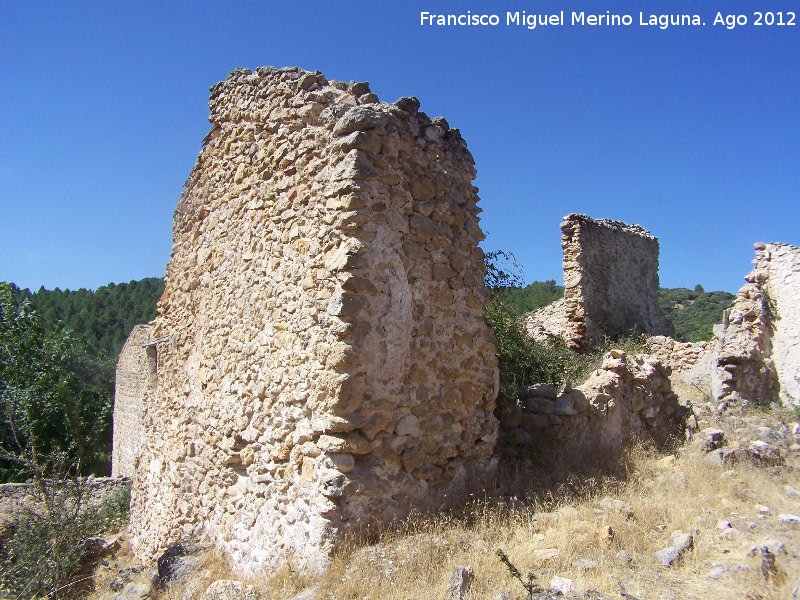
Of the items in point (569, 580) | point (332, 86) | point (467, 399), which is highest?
point (332, 86)

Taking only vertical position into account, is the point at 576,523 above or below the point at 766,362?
below

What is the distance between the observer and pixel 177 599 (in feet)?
14.2

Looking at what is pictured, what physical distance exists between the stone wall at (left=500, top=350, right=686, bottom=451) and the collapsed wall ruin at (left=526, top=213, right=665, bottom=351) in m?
→ 5.85

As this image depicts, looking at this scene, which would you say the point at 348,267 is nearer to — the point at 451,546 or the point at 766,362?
the point at 451,546

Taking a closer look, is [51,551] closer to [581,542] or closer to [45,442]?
[581,542]

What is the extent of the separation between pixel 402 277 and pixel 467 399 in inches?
51.2

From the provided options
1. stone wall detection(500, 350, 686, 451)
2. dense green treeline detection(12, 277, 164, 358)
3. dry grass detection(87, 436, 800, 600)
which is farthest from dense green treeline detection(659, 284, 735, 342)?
dense green treeline detection(12, 277, 164, 358)

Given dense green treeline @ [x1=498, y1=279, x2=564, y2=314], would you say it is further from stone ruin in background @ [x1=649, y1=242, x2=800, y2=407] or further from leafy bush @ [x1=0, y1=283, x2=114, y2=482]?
leafy bush @ [x1=0, y1=283, x2=114, y2=482]

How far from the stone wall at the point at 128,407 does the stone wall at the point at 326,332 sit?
8721 millimetres

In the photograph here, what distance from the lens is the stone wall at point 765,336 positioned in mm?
8023

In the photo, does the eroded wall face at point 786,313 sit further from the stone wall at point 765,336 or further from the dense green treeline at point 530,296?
the dense green treeline at point 530,296

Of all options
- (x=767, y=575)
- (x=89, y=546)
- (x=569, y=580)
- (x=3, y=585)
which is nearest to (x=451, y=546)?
(x=569, y=580)

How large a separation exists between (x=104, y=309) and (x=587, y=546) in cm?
3708

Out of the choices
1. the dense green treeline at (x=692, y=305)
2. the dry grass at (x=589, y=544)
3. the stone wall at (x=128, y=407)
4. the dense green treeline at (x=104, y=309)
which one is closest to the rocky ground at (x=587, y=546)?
the dry grass at (x=589, y=544)
